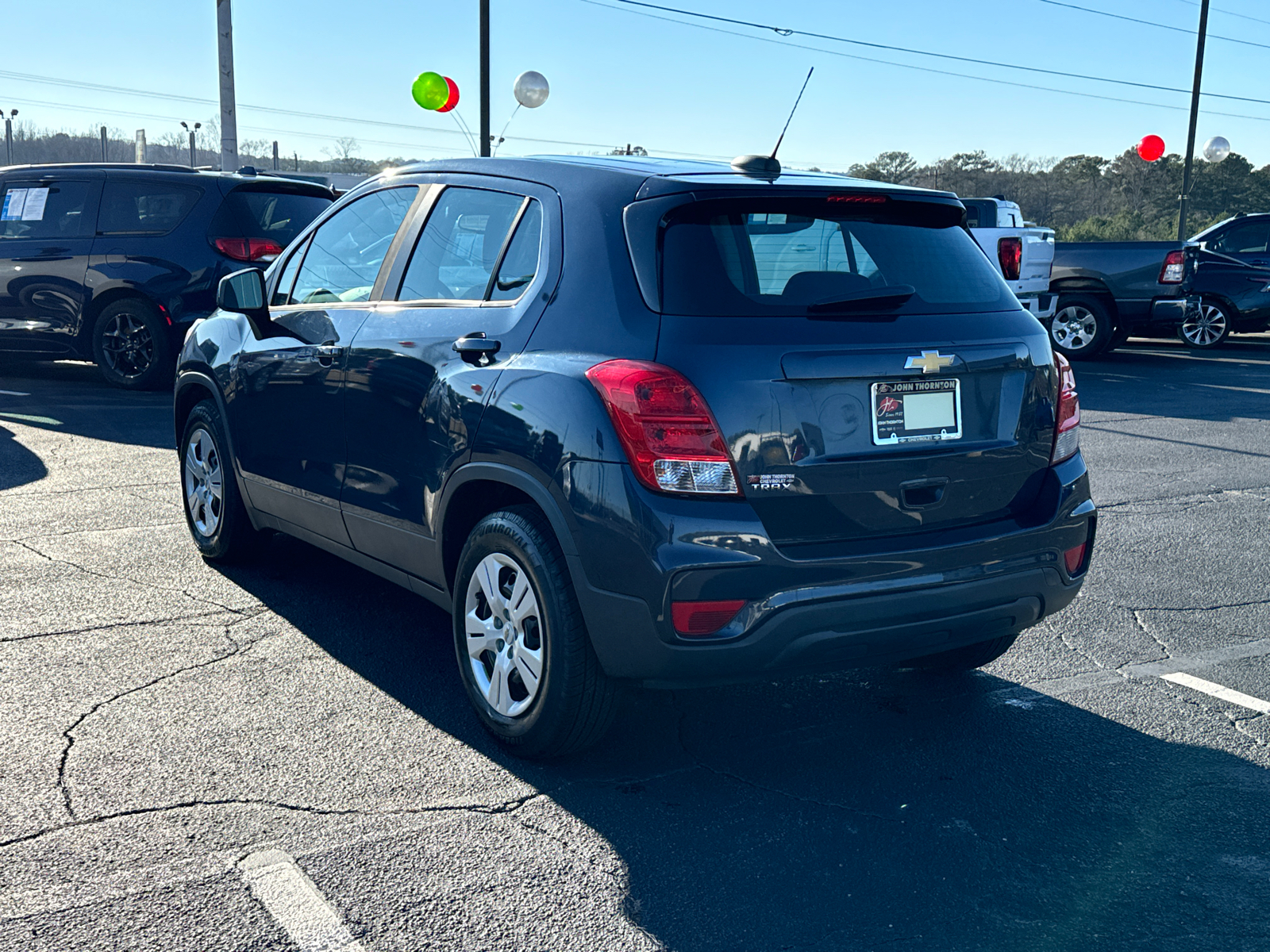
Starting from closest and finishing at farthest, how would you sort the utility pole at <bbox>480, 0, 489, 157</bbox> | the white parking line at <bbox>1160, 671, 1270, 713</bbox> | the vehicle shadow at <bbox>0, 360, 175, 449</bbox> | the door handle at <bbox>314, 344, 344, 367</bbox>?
the white parking line at <bbox>1160, 671, 1270, 713</bbox>
the door handle at <bbox>314, 344, 344, 367</bbox>
the vehicle shadow at <bbox>0, 360, 175, 449</bbox>
the utility pole at <bbox>480, 0, 489, 157</bbox>

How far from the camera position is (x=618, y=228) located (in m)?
3.51

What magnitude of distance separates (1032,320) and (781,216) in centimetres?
88

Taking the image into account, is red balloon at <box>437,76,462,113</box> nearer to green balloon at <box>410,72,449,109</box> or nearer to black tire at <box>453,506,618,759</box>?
green balloon at <box>410,72,449,109</box>

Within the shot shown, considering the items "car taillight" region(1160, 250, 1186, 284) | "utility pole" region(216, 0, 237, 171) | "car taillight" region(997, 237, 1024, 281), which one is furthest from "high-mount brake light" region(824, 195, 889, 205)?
"utility pole" region(216, 0, 237, 171)

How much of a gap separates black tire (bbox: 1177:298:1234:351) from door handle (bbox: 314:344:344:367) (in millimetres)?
15857

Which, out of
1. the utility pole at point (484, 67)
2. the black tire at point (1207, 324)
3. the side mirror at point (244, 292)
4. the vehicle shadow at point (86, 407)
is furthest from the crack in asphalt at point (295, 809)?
the utility pole at point (484, 67)

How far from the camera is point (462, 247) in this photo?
411 cm

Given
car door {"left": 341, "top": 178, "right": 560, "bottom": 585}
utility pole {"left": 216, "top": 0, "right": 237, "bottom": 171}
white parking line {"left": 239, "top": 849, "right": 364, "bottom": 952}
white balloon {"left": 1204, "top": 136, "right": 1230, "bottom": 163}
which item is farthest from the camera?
white balloon {"left": 1204, "top": 136, "right": 1230, "bottom": 163}

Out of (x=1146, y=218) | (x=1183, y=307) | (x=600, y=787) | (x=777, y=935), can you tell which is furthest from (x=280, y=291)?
(x=1146, y=218)

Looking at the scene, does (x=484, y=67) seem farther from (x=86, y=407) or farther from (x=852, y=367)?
(x=852, y=367)

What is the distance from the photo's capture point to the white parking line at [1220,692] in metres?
4.23

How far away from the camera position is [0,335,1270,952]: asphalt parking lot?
2828 mm

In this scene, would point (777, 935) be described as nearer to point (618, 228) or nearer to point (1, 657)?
point (618, 228)

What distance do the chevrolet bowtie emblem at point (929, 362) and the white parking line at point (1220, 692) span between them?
69.5 inches
